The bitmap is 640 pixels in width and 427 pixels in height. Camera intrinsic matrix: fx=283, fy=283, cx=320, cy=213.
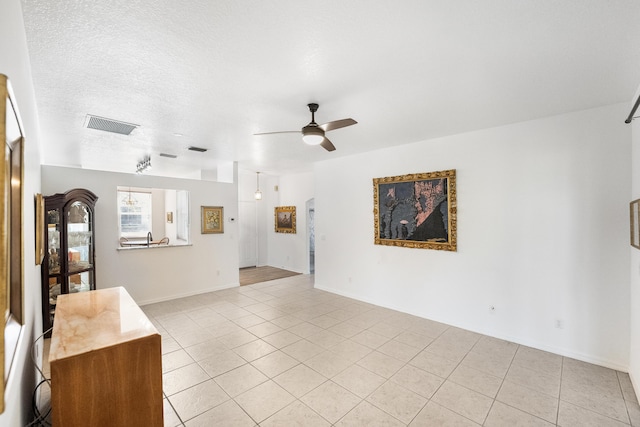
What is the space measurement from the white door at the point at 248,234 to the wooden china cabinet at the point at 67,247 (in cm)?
431

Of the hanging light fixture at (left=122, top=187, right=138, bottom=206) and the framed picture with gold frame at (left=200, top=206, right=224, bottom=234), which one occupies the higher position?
the hanging light fixture at (left=122, top=187, right=138, bottom=206)

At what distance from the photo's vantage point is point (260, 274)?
779cm

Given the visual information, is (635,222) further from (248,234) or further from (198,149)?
(248,234)

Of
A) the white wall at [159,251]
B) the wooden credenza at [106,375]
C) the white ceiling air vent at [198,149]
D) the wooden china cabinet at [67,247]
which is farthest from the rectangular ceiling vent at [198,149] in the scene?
the wooden credenza at [106,375]

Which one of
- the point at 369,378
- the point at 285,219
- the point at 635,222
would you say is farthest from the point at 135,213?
the point at 635,222

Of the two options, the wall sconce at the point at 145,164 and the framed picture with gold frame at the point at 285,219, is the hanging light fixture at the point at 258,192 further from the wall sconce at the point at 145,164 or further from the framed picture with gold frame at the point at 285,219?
the wall sconce at the point at 145,164

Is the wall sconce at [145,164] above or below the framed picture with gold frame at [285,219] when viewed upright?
above

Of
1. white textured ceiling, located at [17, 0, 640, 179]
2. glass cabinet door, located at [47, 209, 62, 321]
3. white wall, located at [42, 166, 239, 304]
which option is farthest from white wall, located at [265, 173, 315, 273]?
glass cabinet door, located at [47, 209, 62, 321]

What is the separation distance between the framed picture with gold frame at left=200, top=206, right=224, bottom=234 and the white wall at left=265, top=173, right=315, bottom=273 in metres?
2.39

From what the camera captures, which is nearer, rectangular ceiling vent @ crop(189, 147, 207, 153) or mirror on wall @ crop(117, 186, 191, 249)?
rectangular ceiling vent @ crop(189, 147, 207, 153)

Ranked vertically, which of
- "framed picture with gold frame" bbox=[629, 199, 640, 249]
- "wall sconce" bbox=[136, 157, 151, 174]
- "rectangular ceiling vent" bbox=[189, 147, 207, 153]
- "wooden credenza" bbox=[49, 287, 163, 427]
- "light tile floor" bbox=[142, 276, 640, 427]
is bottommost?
"light tile floor" bbox=[142, 276, 640, 427]

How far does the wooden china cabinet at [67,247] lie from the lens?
386cm

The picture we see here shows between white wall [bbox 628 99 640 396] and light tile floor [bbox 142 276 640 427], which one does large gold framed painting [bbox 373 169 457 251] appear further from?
white wall [bbox 628 99 640 396]

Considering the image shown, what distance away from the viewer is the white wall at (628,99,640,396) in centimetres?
261
